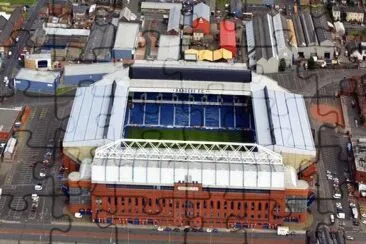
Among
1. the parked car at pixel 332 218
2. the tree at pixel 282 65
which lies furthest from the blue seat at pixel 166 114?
the parked car at pixel 332 218

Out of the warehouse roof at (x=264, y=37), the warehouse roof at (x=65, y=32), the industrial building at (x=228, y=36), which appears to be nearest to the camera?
the warehouse roof at (x=264, y=37)

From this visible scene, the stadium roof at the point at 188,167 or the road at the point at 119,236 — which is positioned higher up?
the stadium roof at the point at 188,167

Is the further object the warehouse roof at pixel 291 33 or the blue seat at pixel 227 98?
the warehouse roof at pixel 291 33

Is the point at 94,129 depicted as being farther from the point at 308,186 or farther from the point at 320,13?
the point at 320,13

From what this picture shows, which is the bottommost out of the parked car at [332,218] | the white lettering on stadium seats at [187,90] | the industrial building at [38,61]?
the parked car at [332,218]

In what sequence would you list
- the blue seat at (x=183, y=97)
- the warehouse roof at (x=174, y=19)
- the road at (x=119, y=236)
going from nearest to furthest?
the road at (x=119, y=236)
the blue seat at (x=183, y=97)
the warehouse roof at (x=174, y=19)

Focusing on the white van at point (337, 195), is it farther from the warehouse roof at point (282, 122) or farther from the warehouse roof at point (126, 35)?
the warehouse roof at point (126, 35)

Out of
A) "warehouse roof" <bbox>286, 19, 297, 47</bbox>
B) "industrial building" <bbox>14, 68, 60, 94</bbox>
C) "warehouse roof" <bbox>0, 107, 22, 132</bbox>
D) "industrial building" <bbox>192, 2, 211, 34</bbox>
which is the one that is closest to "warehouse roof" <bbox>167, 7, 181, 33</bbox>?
"industrial building" <bbox>192, 2, 211, 34</bbox>
